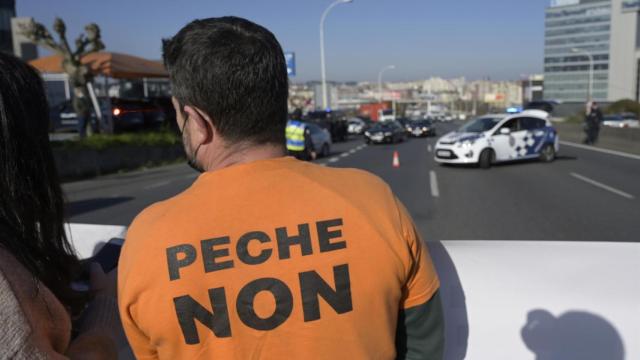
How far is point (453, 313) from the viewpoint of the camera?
2.05 meters

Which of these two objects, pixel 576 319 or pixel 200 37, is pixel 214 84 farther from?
pixel 576 319

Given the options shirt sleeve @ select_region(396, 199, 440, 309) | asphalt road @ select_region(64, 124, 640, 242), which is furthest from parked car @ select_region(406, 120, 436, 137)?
shirt sleeve @ select_region(396, 199, 440, 309)

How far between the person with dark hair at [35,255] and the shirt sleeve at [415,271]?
802 millimetres

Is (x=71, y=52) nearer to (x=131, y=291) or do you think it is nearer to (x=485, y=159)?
(x=485, y=159)

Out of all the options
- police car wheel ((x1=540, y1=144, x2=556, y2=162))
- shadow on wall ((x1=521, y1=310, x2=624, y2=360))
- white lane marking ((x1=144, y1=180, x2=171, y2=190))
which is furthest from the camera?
police car wheel ((x1=540, y1=144, x2=556, y2=162))

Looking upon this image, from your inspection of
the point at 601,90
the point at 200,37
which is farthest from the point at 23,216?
the point at 601,90

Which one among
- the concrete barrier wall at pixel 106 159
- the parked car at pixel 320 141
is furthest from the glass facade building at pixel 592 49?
the concrete barrier wall at pixel 106 159

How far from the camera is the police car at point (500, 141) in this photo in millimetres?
15406

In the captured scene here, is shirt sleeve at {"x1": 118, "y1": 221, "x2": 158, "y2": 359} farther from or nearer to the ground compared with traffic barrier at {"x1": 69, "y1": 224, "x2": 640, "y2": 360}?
farther from the ground

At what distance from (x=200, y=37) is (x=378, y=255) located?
0.67 metres

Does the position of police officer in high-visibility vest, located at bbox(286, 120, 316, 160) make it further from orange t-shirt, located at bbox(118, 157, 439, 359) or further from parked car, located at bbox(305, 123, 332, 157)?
orange t-shirt, located at bbox(118, 157, 439, 359)

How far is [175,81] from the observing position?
1.41 meters

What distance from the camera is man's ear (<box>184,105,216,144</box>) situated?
1.39 m

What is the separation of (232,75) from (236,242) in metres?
0.40
